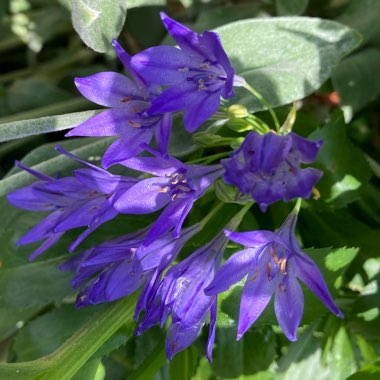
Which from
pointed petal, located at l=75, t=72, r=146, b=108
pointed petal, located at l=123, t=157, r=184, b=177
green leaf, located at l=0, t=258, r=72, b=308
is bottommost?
green leaf, located at l=0, t=258, r=72, b=308

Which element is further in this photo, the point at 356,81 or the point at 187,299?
the point at 356,81

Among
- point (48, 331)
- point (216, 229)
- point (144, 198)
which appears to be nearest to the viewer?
point (144, 198)

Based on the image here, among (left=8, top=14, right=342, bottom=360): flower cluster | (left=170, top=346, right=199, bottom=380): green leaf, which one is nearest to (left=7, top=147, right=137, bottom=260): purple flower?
(left=8, top=14, right=342, bottom=360): flower cluster

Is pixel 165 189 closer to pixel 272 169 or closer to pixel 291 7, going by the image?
pixel 272 169

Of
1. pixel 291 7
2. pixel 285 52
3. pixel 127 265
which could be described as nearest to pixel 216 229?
pixel 127 265

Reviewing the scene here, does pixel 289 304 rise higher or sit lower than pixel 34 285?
higher

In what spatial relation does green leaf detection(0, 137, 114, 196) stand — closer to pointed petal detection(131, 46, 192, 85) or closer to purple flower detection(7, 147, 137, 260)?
purple flower detection(7, 147, 137, 260)

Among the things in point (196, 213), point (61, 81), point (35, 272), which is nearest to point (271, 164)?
point (196, 213)
